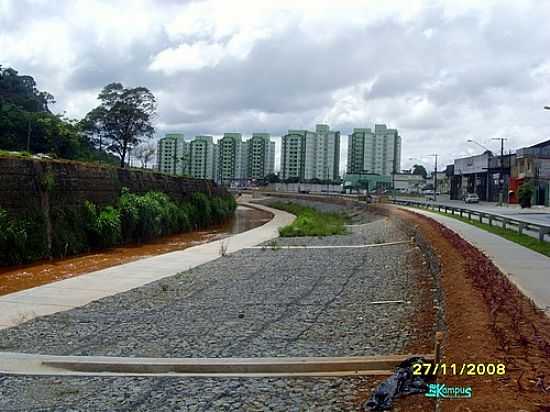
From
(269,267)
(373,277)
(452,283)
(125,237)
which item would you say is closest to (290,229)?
(125,237)

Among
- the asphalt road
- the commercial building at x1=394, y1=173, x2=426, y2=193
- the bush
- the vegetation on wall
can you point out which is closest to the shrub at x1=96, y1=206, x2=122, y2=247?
the vegetation on wall

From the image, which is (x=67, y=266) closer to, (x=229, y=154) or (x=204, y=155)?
(x=204, y=155)

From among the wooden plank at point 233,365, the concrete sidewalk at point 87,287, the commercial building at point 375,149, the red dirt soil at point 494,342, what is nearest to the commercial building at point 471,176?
the commercial building at point 375,149

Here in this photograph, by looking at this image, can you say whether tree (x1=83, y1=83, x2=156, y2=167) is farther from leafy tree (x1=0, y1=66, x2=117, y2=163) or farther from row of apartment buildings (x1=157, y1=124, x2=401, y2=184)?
row of apartment buildings (x1=157, y1=124, x2=401, y2=184)

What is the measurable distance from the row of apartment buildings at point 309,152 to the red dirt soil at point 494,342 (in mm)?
150232

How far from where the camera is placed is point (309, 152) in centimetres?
16862

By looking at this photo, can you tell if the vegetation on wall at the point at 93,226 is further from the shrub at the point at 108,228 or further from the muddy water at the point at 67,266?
the muddy water at the point at 67,266

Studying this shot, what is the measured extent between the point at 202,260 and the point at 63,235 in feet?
26.4

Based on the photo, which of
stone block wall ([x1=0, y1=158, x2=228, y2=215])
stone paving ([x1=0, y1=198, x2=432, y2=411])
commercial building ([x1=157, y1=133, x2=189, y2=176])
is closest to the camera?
stone paving ([x1=0, y1=198, x2=432, y2=411])

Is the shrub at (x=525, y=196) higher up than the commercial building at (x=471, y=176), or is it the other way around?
the commercial building at (x=471, y=176)

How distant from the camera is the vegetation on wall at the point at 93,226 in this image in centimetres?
2475

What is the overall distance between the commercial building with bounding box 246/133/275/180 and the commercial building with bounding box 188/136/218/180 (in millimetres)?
12414

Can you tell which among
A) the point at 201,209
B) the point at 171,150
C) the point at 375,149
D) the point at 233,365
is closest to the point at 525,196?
the point at 201,209

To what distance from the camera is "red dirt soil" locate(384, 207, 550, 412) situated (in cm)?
537
